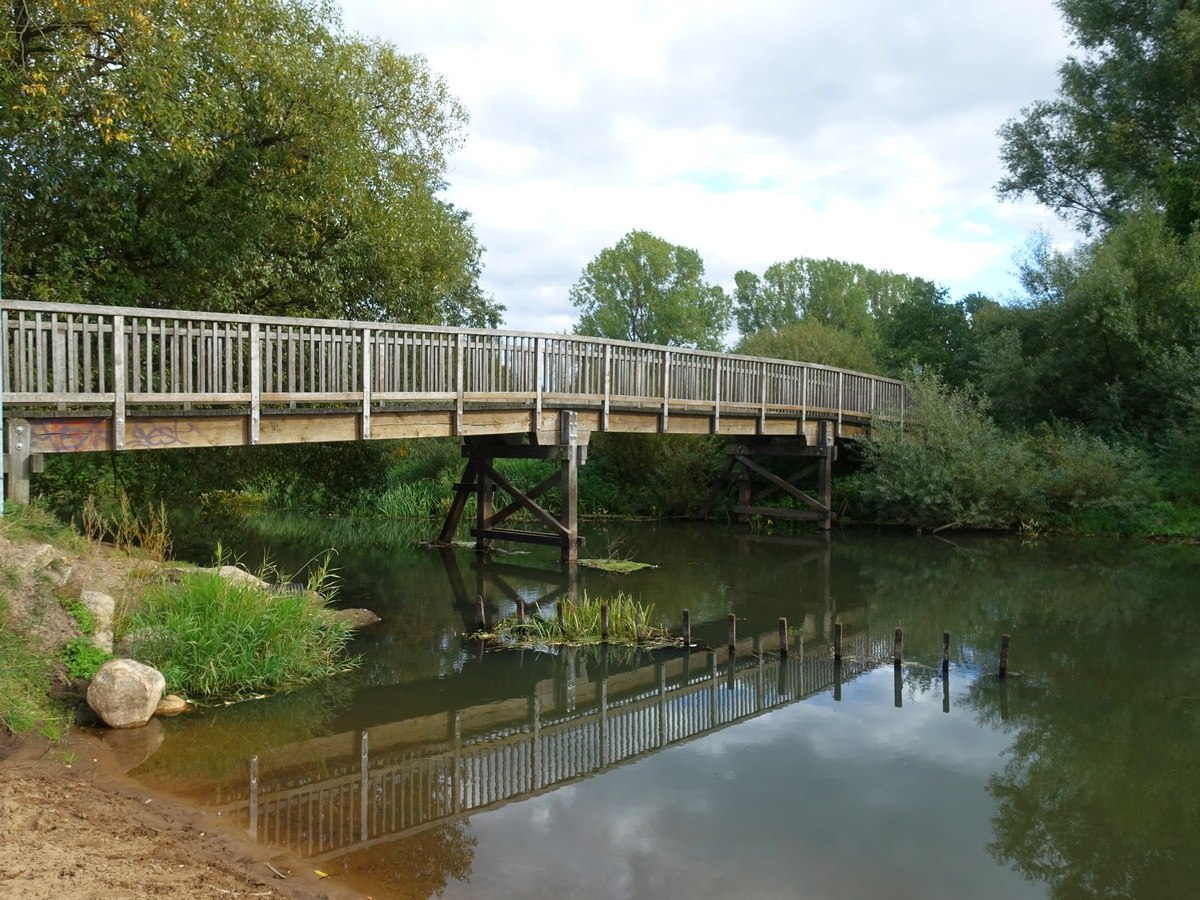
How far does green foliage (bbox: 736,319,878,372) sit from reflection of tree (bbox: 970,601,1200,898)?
15838 millimetres

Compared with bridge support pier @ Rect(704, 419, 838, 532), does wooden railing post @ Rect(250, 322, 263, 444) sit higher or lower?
higher

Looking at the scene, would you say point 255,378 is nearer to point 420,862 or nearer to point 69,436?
point 69,436

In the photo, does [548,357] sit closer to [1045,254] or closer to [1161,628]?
[1161,628]

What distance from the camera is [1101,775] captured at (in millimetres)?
7531

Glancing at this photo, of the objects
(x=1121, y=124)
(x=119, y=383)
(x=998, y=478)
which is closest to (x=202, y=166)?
(x=119, y=383)

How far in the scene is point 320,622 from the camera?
997 cm

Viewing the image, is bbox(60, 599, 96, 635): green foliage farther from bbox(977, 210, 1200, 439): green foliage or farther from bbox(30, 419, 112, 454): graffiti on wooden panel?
bbox(977, 210, 1200, 439): green foliage

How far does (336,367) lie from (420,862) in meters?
8.14

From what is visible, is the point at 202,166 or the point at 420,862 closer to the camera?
the point at 420,862

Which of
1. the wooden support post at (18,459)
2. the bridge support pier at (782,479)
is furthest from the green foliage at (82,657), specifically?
the bridge support pier at (782,479)

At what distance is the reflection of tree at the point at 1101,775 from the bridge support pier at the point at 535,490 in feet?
25.9

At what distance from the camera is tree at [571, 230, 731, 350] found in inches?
2036

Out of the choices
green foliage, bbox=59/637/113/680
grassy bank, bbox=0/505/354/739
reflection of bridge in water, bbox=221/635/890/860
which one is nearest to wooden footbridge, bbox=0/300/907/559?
grassy bank, bbox=0/505/354/739

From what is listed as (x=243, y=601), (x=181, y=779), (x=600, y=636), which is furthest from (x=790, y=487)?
(x=181, y=779)
